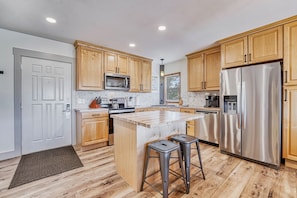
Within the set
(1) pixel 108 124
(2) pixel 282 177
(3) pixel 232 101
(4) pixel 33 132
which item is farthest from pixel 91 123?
(2) pixel 282 177

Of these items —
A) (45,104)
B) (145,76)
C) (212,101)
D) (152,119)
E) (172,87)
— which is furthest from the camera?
(172,87)

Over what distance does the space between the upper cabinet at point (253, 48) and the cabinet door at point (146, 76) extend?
2.26 m

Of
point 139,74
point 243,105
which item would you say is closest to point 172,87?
point 139,74

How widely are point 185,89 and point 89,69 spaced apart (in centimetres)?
294

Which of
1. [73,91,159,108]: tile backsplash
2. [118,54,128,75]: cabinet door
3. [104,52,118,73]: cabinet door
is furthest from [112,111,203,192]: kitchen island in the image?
[118,54,128,75]: cabinet door

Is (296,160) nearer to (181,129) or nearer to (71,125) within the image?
(181,129)

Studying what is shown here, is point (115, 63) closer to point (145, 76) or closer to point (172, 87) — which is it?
point (145, 76)

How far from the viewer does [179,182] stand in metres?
1.96

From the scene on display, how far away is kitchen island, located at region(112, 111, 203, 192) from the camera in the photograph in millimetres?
1748

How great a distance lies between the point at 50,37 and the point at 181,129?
3303 mm

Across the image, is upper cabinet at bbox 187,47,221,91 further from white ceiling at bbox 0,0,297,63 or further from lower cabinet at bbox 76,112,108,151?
lower cabinet at bbox 76,112,108,151

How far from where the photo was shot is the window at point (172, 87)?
5000 millimetres

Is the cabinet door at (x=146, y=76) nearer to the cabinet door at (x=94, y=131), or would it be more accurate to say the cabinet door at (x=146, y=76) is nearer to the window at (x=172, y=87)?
the window at (x=172, y=87)

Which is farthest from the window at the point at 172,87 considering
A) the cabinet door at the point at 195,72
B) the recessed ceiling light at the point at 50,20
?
the recessed ceiling light at the point at 50,20
